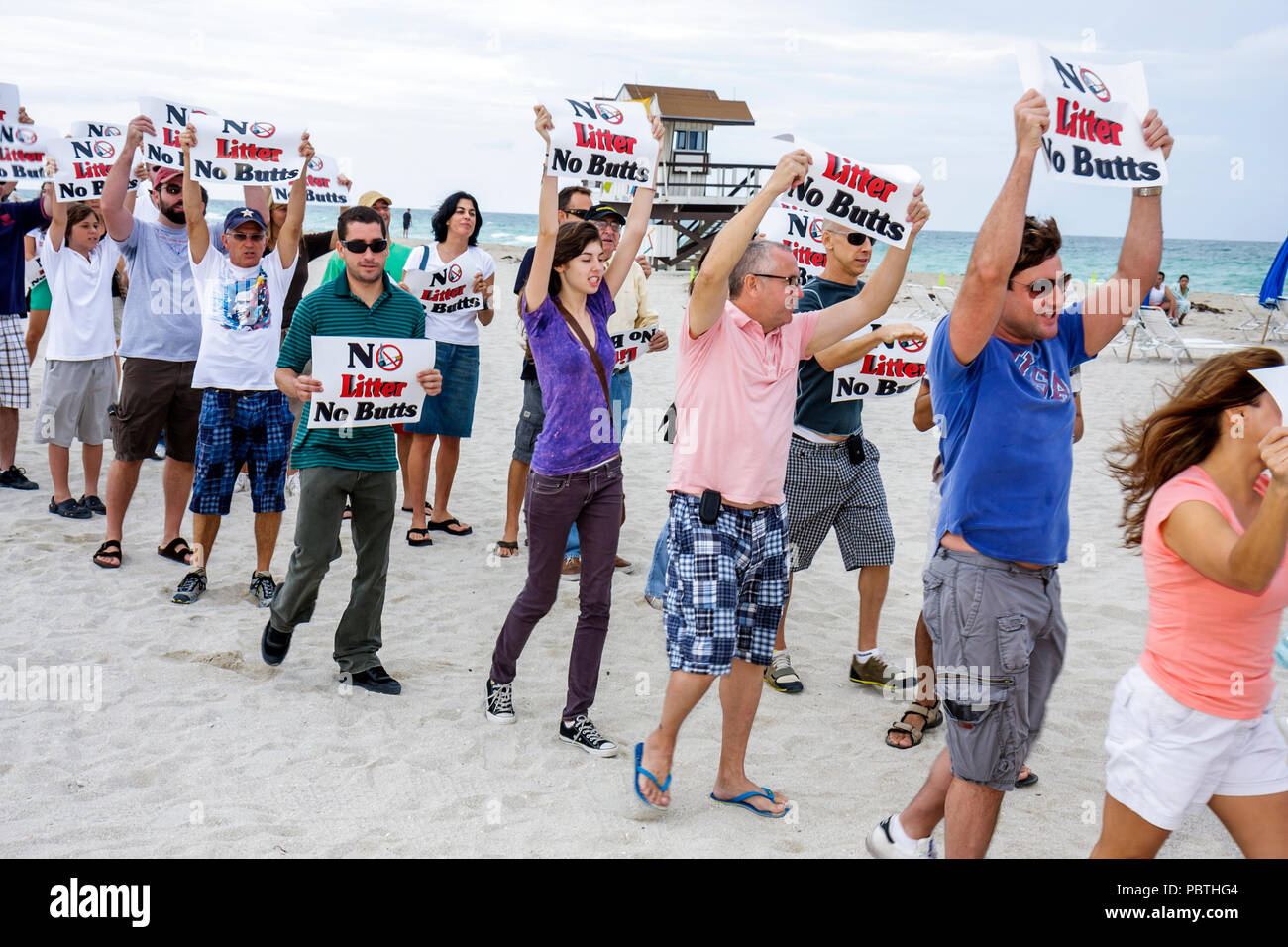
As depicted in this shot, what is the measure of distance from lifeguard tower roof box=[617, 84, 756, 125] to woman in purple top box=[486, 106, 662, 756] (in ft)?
126

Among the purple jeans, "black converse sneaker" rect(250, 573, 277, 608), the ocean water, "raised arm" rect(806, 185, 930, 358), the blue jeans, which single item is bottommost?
"black converse sneaker" rect(250, 573, 277, 608)

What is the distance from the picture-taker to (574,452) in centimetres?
435

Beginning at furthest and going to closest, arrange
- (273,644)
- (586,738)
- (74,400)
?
(74,400) → (273,644) → (586,738)

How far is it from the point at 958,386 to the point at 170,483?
5370mm

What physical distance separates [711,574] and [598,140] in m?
2.17

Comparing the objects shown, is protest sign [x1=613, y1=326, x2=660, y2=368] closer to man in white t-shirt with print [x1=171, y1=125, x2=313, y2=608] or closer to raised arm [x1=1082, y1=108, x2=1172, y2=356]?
man in white t-shirt with print [x1=171, y1=125, x2=313, y2=608]

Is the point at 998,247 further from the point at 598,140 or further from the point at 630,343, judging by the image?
the point at 630,343

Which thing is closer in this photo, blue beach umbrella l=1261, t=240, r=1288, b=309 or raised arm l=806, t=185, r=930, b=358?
raised arm l=806, t=185, r=930, b=358

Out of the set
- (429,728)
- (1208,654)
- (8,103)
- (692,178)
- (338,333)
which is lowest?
(429,728)

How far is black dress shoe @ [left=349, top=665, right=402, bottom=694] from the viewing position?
505 centimetres

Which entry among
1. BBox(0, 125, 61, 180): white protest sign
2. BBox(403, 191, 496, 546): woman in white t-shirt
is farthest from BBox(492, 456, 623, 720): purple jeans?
BBox(0, 125, 61, 180): white protest sign

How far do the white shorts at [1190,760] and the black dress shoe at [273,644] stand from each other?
3953 mm

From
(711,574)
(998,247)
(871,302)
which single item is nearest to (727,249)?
(871,302)
